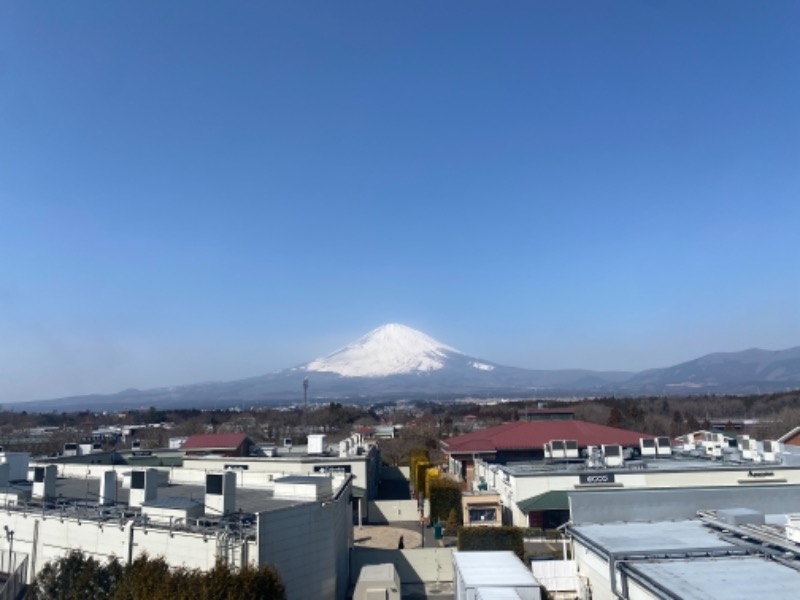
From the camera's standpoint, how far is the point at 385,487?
42.8 meters

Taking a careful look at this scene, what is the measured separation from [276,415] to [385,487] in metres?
86.9

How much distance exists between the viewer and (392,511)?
102 feet

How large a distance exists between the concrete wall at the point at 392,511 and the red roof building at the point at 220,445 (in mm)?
11621

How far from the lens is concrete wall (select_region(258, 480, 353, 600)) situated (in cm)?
1283

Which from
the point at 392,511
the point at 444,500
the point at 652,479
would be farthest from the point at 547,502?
the point at 392,511

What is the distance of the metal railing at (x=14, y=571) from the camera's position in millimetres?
14712

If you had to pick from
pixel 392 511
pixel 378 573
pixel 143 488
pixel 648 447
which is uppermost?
pixel 143 488

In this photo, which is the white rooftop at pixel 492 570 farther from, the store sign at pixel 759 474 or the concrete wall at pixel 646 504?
the store sign at pixel 759 474

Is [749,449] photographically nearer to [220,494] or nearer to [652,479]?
[652,479]

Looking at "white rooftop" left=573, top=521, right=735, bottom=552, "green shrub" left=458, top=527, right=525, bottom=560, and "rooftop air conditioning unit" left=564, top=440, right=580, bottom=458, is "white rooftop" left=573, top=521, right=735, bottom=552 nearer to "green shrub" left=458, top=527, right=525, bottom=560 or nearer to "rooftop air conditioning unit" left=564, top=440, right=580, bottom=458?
"green shrub" left=458, top=527, right=525, bottom=560

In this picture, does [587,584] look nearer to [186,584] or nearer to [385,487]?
[186,584]

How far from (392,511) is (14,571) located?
1851 cm

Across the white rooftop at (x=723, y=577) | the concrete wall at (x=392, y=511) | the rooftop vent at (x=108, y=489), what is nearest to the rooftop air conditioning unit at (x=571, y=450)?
the concrete wall at (x=392, y=511)

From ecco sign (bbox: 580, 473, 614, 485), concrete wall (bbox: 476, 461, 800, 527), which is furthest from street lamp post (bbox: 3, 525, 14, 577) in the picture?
ecco sign (bbox: 580, 473, 614, 485)
